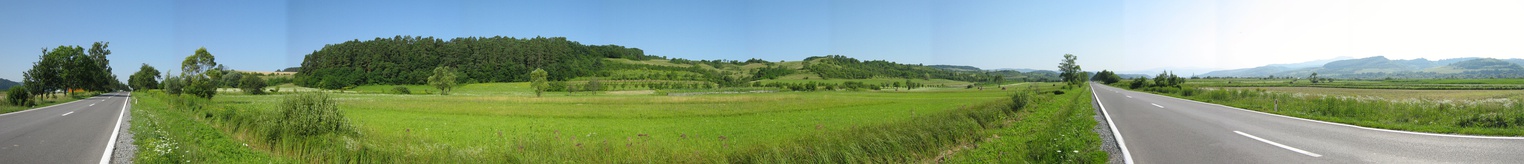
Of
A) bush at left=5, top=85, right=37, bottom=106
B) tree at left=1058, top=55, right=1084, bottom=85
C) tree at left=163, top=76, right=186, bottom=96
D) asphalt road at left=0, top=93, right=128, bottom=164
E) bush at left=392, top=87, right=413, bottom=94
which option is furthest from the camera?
tree at left=1058, top=55, right=1084, bottom=85

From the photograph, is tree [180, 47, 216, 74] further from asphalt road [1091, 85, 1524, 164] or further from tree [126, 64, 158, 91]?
asphalt road [1091, 85, 1524, 164]

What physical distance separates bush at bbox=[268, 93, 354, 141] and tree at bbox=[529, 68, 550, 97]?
25.3 m

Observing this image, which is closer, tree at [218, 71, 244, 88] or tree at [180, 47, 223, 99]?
tree at [180, 47, 223, 99]

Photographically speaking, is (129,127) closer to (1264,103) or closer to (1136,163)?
(1136,163)

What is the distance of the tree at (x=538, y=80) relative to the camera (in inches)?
1505

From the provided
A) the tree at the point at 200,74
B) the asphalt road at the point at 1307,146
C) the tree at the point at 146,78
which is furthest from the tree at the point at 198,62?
the asphalt road at the point at 1307,146

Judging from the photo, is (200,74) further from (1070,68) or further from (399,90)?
(1070,68)

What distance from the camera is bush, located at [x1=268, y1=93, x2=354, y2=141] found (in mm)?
12008

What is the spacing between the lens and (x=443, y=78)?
123 ft

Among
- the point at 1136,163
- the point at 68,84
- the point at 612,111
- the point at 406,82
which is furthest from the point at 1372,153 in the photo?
the point at 68,84

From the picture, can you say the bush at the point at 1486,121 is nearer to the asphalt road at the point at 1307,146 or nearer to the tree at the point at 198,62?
the asphalt road at the point at 1307,146

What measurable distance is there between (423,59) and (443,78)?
6.78 feet

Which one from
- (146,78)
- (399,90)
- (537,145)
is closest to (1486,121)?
(537,145)

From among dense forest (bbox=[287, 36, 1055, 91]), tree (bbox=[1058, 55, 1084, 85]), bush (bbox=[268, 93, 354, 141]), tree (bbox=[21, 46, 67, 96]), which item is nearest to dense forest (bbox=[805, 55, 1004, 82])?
tree (bbox=[1058, 55, 1084, 85])
